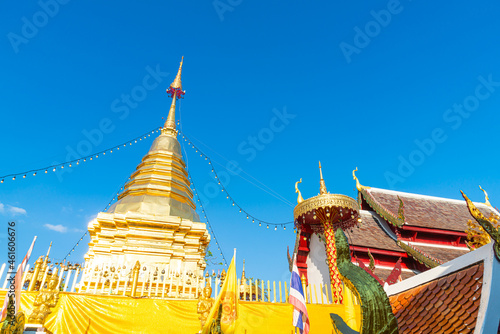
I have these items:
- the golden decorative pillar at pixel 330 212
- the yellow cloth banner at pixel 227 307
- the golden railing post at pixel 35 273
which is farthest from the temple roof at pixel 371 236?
the golden railing post at pixel 35 273

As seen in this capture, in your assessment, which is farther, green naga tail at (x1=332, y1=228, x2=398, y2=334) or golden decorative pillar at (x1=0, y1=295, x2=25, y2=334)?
golden decorative pillar at (x1=0, y1=295, x2=25, y2=334)

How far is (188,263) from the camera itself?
A: 1127 centimetres

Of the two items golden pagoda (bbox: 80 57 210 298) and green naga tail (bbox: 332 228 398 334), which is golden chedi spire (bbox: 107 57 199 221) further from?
green naga tail (bbox: 332 228 398 334)

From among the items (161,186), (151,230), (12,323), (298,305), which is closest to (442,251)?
(298,305)

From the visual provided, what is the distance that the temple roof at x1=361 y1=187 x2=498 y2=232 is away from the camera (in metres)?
14.8

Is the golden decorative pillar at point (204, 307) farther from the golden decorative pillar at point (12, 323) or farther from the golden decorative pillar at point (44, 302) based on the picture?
the golden decorative pillar at point (12, 323)

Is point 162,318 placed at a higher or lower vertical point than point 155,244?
lower

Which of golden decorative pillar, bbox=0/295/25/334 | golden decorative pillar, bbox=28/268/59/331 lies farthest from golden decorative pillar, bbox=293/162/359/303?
golden decorative pillar, bbox=0/295/25/334

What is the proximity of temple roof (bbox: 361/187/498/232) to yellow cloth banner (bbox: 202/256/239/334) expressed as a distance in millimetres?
11471

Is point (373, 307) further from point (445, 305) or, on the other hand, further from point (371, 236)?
point (371, 236)

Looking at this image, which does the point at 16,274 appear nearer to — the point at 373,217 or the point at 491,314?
the point at 491,314

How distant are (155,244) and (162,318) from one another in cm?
483

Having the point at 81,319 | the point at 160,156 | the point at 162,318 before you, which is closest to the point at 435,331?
the point at 162,318

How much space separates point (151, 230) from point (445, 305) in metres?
9.64
